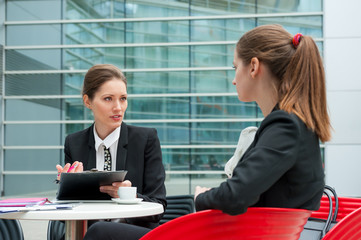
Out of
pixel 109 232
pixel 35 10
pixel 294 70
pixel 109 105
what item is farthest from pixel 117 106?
pixel 35 10

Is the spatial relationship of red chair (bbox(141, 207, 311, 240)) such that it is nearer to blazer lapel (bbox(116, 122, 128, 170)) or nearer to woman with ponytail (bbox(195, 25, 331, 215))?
woman with ponytail (bbox(195, 25, 331, 215))

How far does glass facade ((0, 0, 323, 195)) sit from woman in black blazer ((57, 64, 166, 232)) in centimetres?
760

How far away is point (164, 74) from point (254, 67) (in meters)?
8.93

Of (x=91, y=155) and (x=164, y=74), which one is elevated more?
(x=164, y=74)

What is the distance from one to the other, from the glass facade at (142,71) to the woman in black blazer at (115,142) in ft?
24.9

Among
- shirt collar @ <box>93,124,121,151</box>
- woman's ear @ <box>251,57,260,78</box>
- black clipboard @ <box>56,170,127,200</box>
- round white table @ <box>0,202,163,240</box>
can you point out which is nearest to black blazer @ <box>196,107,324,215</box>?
woman's ear @ <box>251,57,260,78</box>

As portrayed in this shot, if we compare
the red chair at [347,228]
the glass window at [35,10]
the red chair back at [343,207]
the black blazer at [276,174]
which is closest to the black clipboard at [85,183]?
the black blazer at [276,174]

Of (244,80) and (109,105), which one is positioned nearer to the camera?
(244,80)

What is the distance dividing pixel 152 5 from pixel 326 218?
28.8 ft

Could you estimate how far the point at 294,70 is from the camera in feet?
4.14

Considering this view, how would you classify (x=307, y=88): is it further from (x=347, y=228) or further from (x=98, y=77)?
(x=98, y=77)

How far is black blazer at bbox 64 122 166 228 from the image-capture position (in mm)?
2209

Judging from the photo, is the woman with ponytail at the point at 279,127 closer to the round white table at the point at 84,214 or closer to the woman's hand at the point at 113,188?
the round white table at the point at 84,214

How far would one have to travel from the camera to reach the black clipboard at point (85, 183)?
5.39 feet
